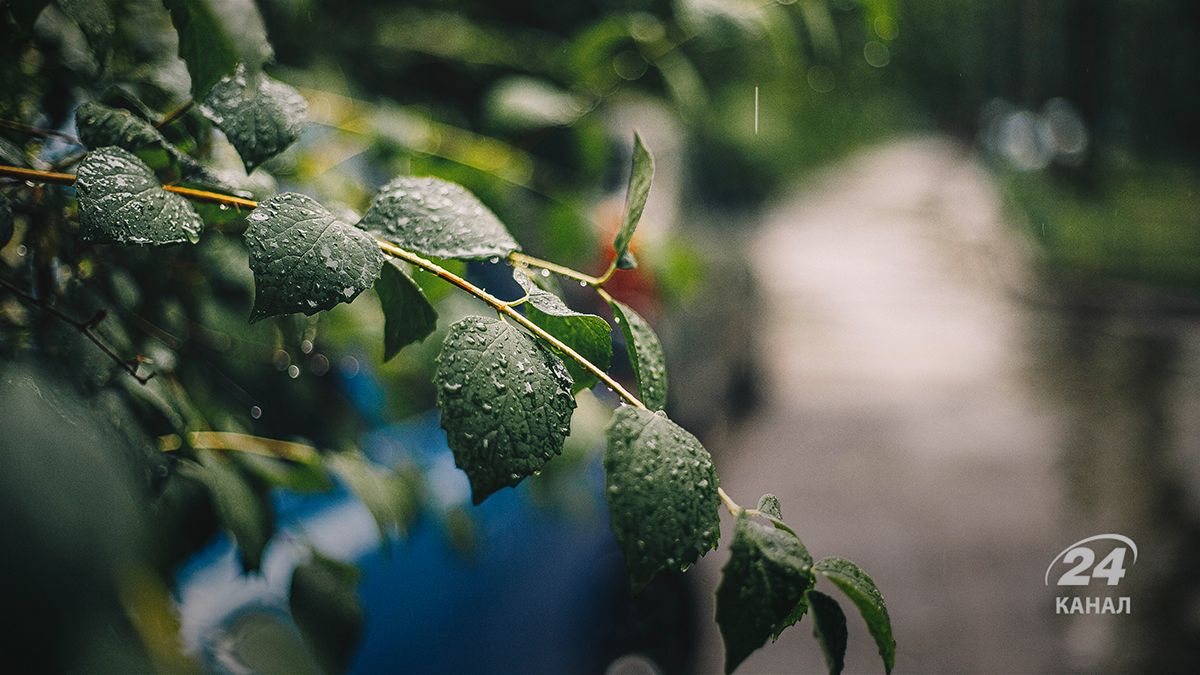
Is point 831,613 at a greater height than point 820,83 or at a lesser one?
lesser

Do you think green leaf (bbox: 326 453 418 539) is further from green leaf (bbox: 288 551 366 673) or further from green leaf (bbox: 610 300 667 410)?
green leaf (bbox: 610 300 667 410)

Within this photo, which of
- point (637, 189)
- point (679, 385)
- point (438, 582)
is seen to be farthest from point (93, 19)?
point (679, 385)

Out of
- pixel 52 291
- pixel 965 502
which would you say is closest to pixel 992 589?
pixel 965 502

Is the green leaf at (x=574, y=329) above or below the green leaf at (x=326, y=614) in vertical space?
above

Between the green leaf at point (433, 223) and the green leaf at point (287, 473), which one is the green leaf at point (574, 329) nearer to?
the green leaf at point (433, 223)

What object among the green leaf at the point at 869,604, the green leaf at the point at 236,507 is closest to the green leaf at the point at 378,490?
the green leaf at the point at 236,507

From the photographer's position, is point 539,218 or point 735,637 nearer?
point 735,637

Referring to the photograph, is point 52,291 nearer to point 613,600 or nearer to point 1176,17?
point 613,600
